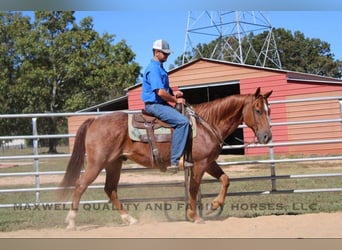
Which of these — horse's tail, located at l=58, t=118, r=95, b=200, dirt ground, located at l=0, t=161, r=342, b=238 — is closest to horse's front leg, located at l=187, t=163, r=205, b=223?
dirt ground, located at l=0, t=161, r=342, b=238

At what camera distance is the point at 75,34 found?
38.2 ft

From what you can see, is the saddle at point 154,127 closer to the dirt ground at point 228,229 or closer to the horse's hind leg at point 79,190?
the horse's hind leg at point 79,190

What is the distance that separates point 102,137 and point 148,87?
0.85m

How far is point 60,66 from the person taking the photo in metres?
11.3

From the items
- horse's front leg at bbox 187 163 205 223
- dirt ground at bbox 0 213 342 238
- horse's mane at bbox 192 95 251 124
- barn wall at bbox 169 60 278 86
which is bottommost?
dirt ground at bbox 0 213 342 238

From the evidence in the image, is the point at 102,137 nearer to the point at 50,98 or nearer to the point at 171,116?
the point at 171,116

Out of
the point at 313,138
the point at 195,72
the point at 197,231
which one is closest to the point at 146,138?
the point at 197,231

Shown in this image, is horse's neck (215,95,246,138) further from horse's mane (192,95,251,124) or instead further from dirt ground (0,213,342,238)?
dirt ground (0,213,342,238)

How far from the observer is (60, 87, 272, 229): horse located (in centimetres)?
563

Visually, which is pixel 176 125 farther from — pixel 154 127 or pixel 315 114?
pixel 315 114

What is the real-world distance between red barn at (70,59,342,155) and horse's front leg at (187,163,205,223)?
124 inches

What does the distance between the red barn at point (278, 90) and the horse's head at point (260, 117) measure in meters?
2.42

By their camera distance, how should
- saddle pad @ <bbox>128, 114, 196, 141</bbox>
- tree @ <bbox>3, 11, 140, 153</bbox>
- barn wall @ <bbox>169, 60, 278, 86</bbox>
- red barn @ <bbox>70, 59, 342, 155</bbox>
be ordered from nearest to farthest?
saddle pad @ <bbox>128, 114, 196, 141</bbox> → red barn @ <bbox>70, 59, 342, 155</bbox> → tree @ <bbox>3, 11, 140, 153</bbox> → barn wall @ <bbox>169, 60, 278, 86</bbox>

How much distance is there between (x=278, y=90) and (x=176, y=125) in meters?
6.48
